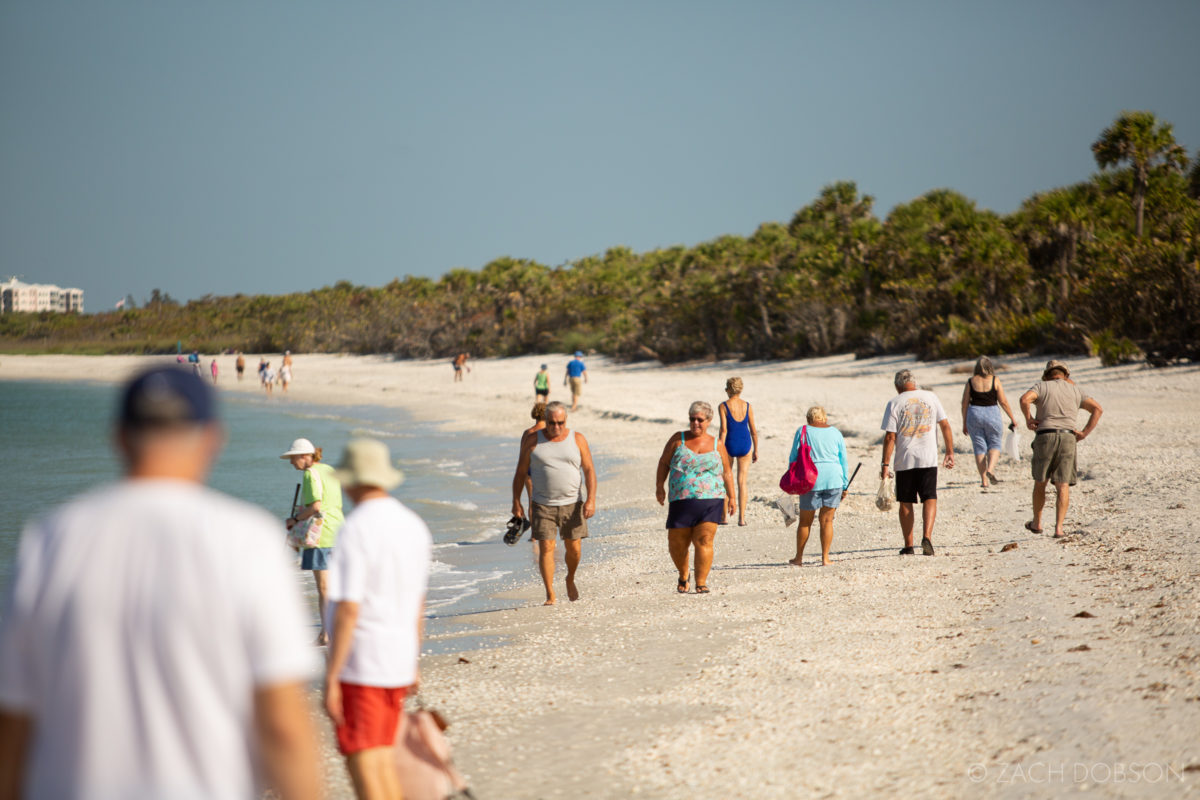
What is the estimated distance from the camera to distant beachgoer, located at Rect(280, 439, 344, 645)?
23.7 ft

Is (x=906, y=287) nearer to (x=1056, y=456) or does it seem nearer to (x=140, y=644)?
(x=1056, y=456)

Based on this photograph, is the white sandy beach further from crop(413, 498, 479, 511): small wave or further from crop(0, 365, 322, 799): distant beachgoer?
crop(413, 498, 479, 511): small wave

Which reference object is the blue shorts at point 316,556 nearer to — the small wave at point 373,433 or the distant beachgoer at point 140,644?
the distant beachgoer at point 140,644

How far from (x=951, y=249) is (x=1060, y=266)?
4.82m

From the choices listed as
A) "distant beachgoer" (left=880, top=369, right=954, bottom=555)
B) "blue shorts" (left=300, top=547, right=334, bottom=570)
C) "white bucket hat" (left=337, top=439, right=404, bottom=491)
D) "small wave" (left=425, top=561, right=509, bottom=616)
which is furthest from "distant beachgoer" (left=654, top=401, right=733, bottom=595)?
"white bucket hat" (left=337, top=439, right=404, bottom=491)

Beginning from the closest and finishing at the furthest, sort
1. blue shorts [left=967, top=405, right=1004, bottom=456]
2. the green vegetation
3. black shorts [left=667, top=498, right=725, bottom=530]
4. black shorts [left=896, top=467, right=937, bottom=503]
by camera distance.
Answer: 1. black shorts [left=667, top=498, right=725, bottom=530]
2. black shorts [left=896, top=467, right=937, bottom=503]
3. blue shorts [left=967, top=405, right=1004, bottom=456]
4. the green vegetation

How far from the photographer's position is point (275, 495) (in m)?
19.1

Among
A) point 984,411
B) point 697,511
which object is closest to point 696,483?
point 697,511

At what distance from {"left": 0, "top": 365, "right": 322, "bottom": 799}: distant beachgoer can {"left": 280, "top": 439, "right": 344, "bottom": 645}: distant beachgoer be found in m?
5.28

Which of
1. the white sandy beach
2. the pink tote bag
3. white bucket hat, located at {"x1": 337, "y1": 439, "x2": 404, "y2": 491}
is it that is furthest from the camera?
the pink tote bag

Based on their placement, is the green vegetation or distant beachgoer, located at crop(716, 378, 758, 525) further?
the green vegetation

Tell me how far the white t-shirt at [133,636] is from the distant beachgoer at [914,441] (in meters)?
7.88

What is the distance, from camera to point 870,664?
6.28m

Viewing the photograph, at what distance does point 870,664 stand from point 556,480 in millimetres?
2817
